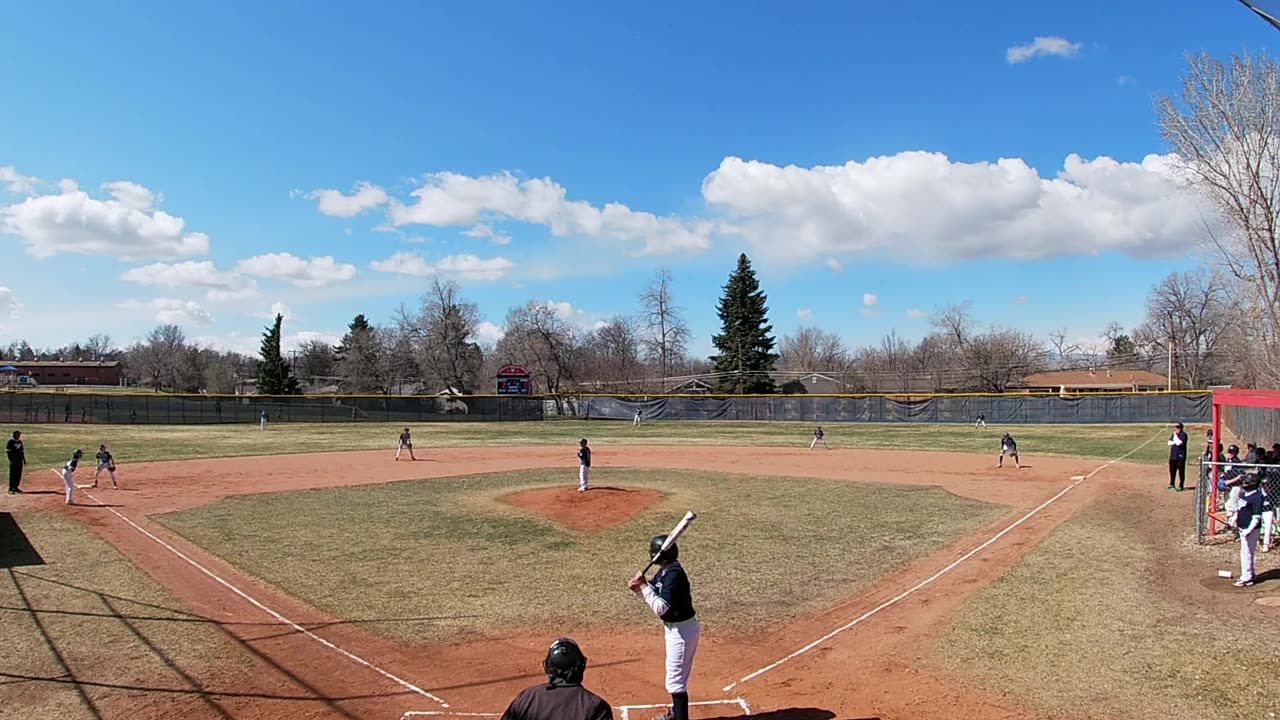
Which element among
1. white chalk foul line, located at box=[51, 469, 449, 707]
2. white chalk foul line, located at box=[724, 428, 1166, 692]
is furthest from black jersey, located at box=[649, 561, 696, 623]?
white chalk foul line, located at box=[51, 469, 449, 707]

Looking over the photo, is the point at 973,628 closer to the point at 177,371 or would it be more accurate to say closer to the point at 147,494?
the point at 147,494

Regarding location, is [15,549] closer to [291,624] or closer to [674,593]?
[291,624]

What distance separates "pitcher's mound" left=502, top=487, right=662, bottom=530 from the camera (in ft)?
59.4

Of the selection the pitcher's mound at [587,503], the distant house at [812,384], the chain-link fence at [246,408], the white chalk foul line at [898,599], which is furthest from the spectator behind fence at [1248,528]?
the distant house at [812,384]

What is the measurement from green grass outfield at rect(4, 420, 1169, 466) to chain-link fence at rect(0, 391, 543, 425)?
8.21ft

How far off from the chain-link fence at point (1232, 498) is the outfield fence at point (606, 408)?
3939 centimetres

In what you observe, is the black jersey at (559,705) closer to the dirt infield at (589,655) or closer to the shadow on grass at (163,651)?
the dirt infield at (589,655)

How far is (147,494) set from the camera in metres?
23.5

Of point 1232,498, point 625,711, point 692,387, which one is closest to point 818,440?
point 1232,498

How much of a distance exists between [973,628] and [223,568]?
13138 millimetres

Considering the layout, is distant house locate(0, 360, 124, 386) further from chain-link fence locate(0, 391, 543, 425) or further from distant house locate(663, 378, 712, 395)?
distant house locate(663, 378, 712, 395)

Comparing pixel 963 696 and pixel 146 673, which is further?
pixel 146 673

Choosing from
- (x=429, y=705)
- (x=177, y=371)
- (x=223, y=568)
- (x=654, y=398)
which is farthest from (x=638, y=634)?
(x=177, y=371)

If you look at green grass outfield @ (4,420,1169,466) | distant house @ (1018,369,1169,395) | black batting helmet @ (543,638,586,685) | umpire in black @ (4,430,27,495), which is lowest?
green grass outfield @ (4,420,1169,466)
